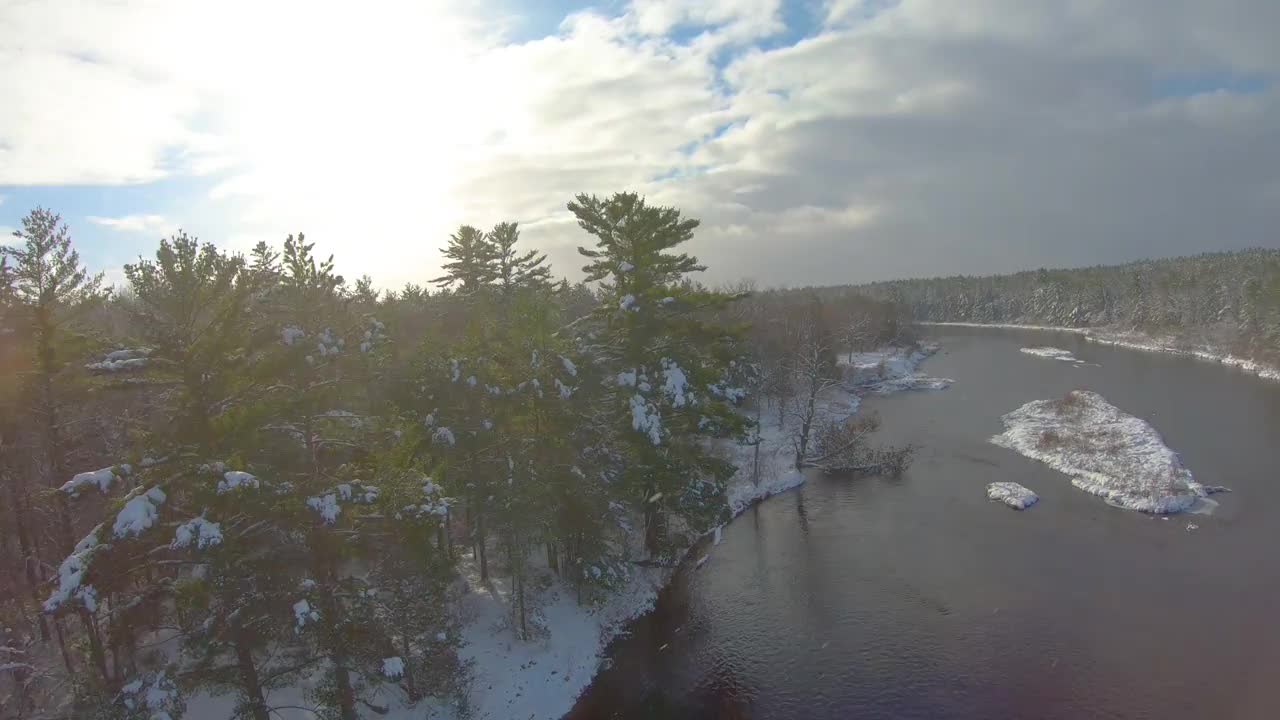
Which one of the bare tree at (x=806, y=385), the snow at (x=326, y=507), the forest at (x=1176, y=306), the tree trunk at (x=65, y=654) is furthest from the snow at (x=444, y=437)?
the forest at (x=1176, y=306)

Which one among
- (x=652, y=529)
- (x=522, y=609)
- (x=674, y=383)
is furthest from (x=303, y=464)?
(x=652, y=529)

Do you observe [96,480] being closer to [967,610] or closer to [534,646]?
[534,646]

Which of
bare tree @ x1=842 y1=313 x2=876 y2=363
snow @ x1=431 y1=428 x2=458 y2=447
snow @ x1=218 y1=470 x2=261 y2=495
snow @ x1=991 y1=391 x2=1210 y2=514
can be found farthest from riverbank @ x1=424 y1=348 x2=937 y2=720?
bare tree @ x1=842 y1=313 x2=876 y2=363

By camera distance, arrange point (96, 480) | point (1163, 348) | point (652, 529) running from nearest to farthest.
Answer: point (96, 480) < point (652, 529) < point (1163, 348)

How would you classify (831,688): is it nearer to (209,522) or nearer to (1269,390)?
(209,522)

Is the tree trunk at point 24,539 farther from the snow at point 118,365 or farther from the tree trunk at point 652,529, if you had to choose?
the tree trunk at point 652,529

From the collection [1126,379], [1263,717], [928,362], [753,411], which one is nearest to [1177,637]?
[1263,717]
